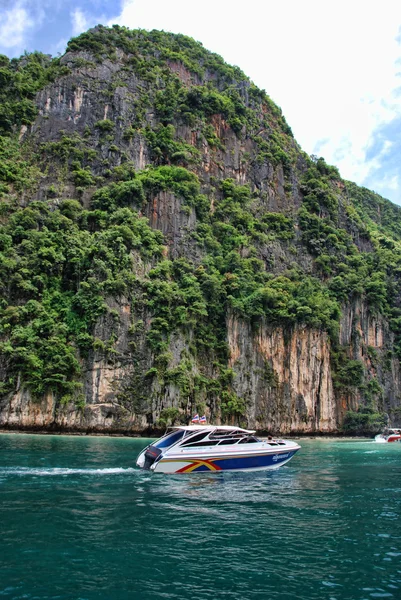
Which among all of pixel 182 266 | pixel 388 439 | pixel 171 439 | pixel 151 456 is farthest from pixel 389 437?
pixel 151 456

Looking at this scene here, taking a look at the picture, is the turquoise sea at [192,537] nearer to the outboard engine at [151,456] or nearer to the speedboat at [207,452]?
the speedboat at [207,452]

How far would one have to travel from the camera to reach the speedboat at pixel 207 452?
74.6ft

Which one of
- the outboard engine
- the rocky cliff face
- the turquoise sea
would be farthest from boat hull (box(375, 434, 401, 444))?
the outboard engine

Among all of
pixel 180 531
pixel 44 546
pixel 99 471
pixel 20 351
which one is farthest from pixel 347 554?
pixel 20 351

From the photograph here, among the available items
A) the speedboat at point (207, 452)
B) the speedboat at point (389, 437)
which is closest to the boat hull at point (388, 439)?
A: the speedboat at point (389, 437)

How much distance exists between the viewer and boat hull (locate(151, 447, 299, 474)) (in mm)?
22625

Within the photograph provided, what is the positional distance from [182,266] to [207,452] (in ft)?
142

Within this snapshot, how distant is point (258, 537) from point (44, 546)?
5295 millimetres

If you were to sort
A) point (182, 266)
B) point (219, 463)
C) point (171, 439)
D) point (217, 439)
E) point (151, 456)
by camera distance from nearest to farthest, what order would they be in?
point (151, 456)
point (219, 463)
point (171, 439)
point (217, 439)
point (182, 266)

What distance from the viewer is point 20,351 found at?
48062mm

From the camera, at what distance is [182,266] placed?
212 ft

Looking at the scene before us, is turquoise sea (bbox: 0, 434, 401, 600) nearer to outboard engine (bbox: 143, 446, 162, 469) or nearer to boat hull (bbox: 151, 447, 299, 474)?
boat hull (bbox: 151, 447, 299, 474)

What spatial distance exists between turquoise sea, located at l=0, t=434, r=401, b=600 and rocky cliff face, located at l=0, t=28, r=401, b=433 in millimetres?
31299

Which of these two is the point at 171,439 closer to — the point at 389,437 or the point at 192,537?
the point at 192,537
